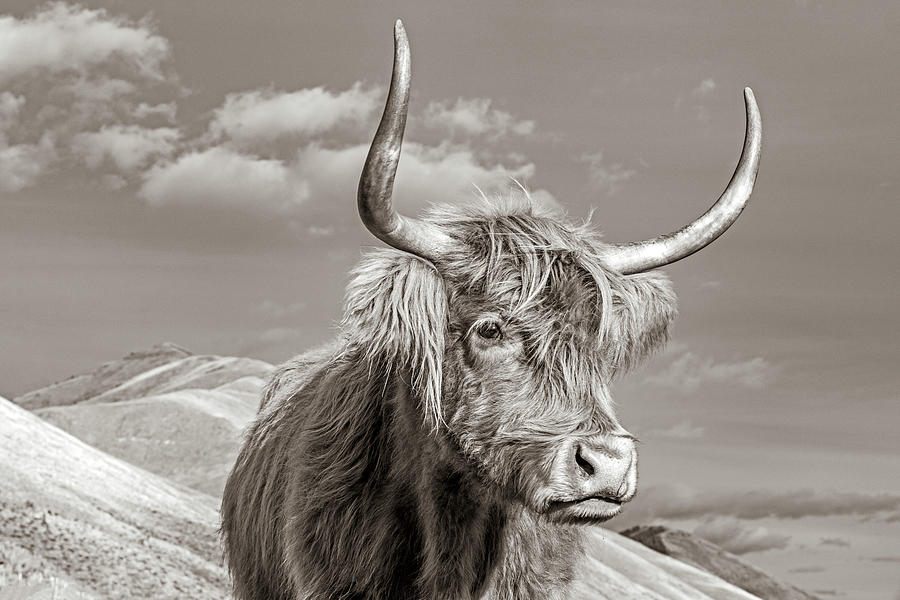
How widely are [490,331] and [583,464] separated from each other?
107 cm

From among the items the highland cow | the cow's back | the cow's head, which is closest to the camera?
the cow's head

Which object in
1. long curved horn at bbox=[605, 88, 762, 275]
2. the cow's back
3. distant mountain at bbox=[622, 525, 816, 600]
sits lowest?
the cow's back

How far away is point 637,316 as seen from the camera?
24.7ft

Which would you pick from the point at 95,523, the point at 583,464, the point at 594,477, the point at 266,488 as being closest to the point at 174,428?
the point at 95,523

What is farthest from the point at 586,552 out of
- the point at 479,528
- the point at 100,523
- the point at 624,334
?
the point at 100,523

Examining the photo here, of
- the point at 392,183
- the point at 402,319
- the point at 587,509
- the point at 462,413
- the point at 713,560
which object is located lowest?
the point at 587,509

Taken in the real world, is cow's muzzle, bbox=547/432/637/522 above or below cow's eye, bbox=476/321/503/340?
below

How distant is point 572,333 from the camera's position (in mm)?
6641

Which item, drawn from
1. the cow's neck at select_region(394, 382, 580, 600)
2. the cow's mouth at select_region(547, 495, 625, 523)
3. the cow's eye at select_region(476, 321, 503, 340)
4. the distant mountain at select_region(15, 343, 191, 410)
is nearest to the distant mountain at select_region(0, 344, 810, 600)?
the cow's neck at select_region(394, 382, 580, 600)

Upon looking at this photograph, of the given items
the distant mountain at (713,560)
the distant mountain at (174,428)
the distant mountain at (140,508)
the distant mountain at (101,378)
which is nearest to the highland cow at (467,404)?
the distant mountain at (140,508)

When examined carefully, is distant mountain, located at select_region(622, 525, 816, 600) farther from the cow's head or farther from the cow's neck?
the cow's head

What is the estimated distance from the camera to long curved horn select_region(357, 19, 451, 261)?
6203mm

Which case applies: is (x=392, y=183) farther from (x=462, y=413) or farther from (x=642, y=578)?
(x=642, y=578)

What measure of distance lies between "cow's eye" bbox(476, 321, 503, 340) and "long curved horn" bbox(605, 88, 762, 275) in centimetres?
130
